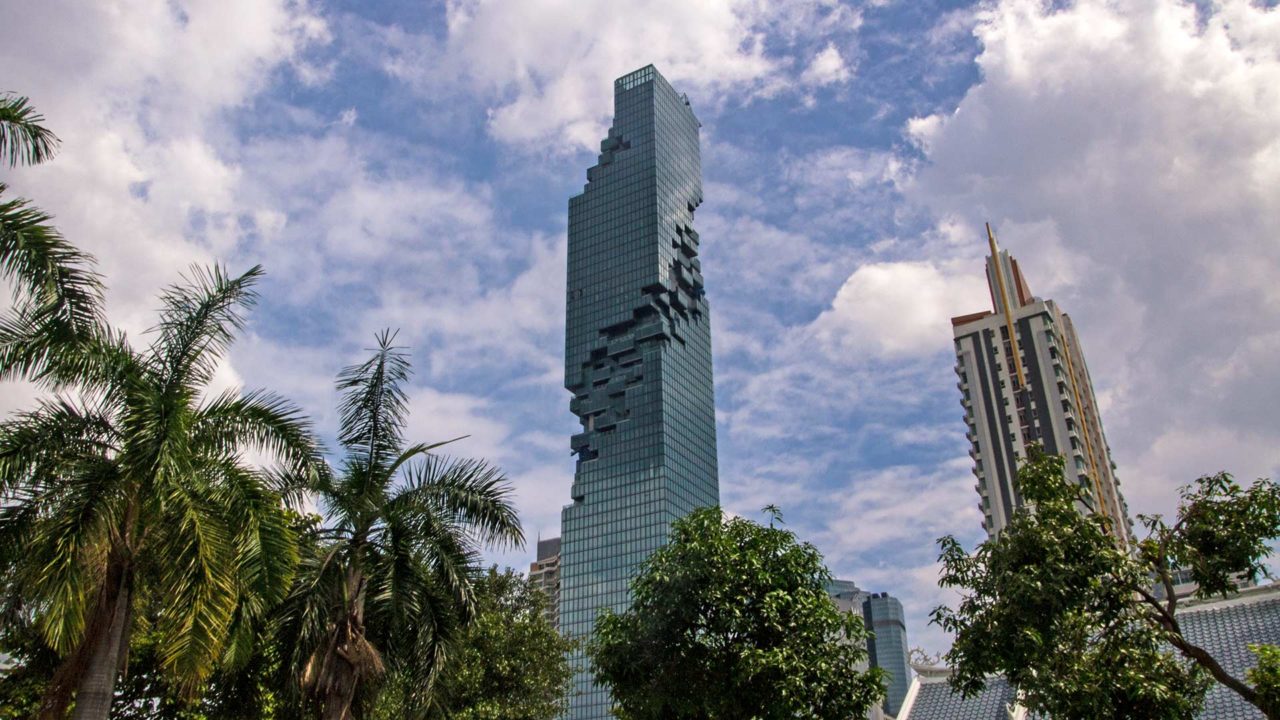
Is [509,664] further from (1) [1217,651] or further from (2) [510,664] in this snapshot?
(1) [1217,651]

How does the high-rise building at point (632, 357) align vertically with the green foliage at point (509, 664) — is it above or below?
above

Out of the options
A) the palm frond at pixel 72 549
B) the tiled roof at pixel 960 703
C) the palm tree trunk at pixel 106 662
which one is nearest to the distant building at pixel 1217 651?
the tiled roof at pixel 960 703

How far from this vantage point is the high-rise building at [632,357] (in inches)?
6388

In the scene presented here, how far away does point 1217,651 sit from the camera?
3444 cm

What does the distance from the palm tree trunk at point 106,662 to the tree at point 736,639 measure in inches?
434

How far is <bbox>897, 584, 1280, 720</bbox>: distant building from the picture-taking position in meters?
32.0

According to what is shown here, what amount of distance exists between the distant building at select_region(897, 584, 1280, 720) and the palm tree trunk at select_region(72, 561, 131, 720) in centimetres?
2609

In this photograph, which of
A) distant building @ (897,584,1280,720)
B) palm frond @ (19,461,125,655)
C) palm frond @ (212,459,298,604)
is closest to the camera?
palm frond @ (19,461,125,655)

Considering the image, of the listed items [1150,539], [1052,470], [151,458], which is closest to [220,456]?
[151,458]

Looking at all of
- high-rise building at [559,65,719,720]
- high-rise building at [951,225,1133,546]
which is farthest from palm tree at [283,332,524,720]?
→ high-rise building at [559,65,719,720]

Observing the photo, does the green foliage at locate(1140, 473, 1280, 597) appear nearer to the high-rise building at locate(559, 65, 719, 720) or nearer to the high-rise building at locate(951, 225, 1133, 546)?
the high-rise building at locate(951, 225, 1133, 546)

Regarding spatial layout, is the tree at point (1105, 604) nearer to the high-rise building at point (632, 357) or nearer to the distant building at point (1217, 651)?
the distant building at point (1217, 651)

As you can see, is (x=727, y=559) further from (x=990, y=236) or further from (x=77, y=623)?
(x=990, y=236)

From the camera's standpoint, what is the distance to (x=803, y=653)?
21.2 meters
